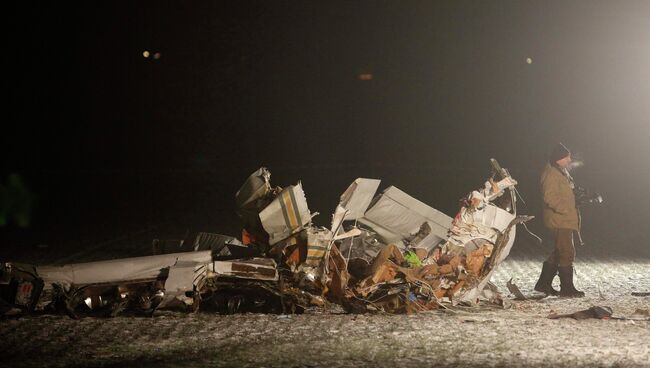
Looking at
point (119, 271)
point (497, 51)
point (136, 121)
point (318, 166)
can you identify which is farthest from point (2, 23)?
point (119, 271)

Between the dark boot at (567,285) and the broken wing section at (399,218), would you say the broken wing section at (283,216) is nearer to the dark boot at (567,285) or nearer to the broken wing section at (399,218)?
the broken wing section at (399,218)

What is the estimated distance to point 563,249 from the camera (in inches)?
414

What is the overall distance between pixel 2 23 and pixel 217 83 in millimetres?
9366

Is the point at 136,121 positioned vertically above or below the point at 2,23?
below

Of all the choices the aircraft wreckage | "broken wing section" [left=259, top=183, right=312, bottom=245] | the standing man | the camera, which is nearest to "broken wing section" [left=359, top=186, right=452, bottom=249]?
the aircraft wreckage

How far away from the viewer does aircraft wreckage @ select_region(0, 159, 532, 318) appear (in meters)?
8.56

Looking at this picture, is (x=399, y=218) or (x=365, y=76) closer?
(x=399, y=218)

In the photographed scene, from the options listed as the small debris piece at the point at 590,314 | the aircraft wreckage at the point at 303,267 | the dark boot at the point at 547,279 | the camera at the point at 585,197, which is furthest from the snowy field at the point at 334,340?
the camera at the point at 585,197

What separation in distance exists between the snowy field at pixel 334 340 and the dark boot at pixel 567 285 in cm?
98

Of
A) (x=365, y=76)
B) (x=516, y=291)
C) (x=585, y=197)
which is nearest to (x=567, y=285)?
(x=516, y=291)

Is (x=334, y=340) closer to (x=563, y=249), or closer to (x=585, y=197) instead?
(x=563, y=249)

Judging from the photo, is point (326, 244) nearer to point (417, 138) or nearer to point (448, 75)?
point (417, 138)

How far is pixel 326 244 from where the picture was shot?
8938 millimetres

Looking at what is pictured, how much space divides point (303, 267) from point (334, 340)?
59.4 inches
